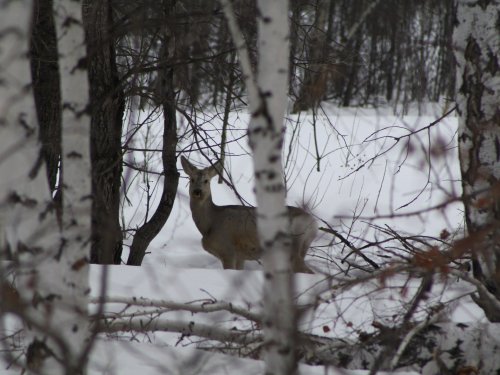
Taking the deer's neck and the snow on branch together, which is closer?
the snow on branch

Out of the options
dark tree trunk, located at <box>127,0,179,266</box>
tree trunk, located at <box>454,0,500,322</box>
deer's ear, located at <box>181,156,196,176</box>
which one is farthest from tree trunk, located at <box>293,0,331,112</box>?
deer's ear, located at <box>181,156,196,176</box>

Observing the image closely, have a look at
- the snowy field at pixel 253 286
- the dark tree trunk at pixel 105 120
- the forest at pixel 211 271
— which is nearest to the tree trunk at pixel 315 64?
the forest at pixel 211 271

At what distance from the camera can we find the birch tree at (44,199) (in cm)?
284

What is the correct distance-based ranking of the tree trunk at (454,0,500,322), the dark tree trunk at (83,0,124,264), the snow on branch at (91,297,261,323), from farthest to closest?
the dark tree trunk at (83,0,124,264) < the tree trunk at (454,0,500,322) < the snow on branch at (91,297,261,323)

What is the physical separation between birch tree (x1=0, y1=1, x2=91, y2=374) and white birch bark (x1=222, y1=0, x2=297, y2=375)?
2.16ft

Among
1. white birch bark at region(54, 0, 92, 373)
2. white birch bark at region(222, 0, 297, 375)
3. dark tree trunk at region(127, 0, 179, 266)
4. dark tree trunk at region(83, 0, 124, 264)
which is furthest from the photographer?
dark tree trunk at region(127, 0, 179, 266)

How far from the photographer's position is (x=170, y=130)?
848cm

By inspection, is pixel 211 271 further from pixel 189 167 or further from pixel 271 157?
pixel 271 157

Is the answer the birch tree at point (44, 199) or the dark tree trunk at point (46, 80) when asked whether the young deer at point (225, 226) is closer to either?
the dark tree trunk at point (46, 80)

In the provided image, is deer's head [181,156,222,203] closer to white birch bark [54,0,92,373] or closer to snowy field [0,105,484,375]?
snowy field [0,105,484,375]

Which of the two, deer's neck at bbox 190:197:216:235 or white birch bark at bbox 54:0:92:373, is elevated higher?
white birch bark at bbox 54:0:92:373

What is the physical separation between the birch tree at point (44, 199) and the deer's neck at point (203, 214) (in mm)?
6956

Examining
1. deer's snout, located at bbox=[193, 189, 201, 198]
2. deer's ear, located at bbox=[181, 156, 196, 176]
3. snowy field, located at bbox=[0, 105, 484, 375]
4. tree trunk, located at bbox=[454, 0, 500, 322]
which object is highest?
tree trunk, located at bbox=[454, 0, 500, 322]

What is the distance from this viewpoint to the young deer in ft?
31.4
